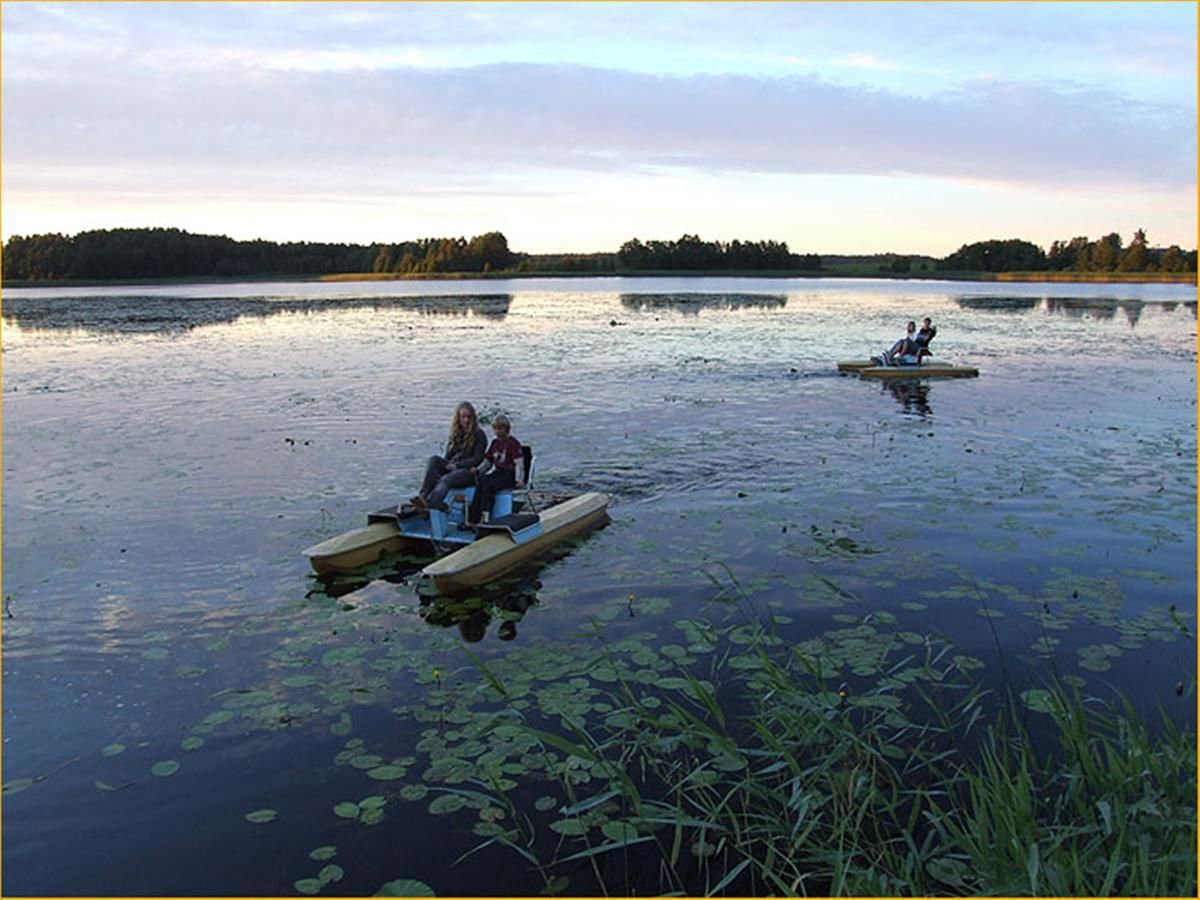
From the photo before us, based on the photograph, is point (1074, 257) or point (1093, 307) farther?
point (1074, 257)

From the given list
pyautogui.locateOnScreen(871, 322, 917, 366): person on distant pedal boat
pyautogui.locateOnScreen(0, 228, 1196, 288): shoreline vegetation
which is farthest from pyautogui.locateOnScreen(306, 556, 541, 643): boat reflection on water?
pyautogui.locateOnScreen(0, 228, 1196, 288): shoreline vegetation

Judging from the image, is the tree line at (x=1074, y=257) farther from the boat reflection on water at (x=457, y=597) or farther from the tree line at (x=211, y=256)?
the boat reflection on water at (x=457, y=597)

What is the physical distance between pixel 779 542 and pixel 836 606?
2112 mm

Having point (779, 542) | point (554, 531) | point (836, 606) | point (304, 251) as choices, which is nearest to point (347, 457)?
point (554, 531)

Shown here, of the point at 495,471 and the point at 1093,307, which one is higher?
the point at 1093,307

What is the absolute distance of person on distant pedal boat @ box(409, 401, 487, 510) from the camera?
10531 millimetres

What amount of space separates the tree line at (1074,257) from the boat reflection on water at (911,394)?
109428 mm

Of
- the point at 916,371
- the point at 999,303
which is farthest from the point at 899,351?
the point at 999,303

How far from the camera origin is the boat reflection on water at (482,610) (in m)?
8.62

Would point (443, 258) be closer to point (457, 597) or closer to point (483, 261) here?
point (483, 261)

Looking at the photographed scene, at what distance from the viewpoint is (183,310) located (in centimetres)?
5819

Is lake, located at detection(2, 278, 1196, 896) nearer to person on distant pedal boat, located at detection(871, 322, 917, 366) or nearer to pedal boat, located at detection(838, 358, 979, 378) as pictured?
pedal boat, located at detection(838, 358, 979, 378)

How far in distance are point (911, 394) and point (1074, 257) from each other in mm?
125699

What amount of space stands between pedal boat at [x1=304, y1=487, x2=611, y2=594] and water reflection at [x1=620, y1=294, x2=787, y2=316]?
148 ft
